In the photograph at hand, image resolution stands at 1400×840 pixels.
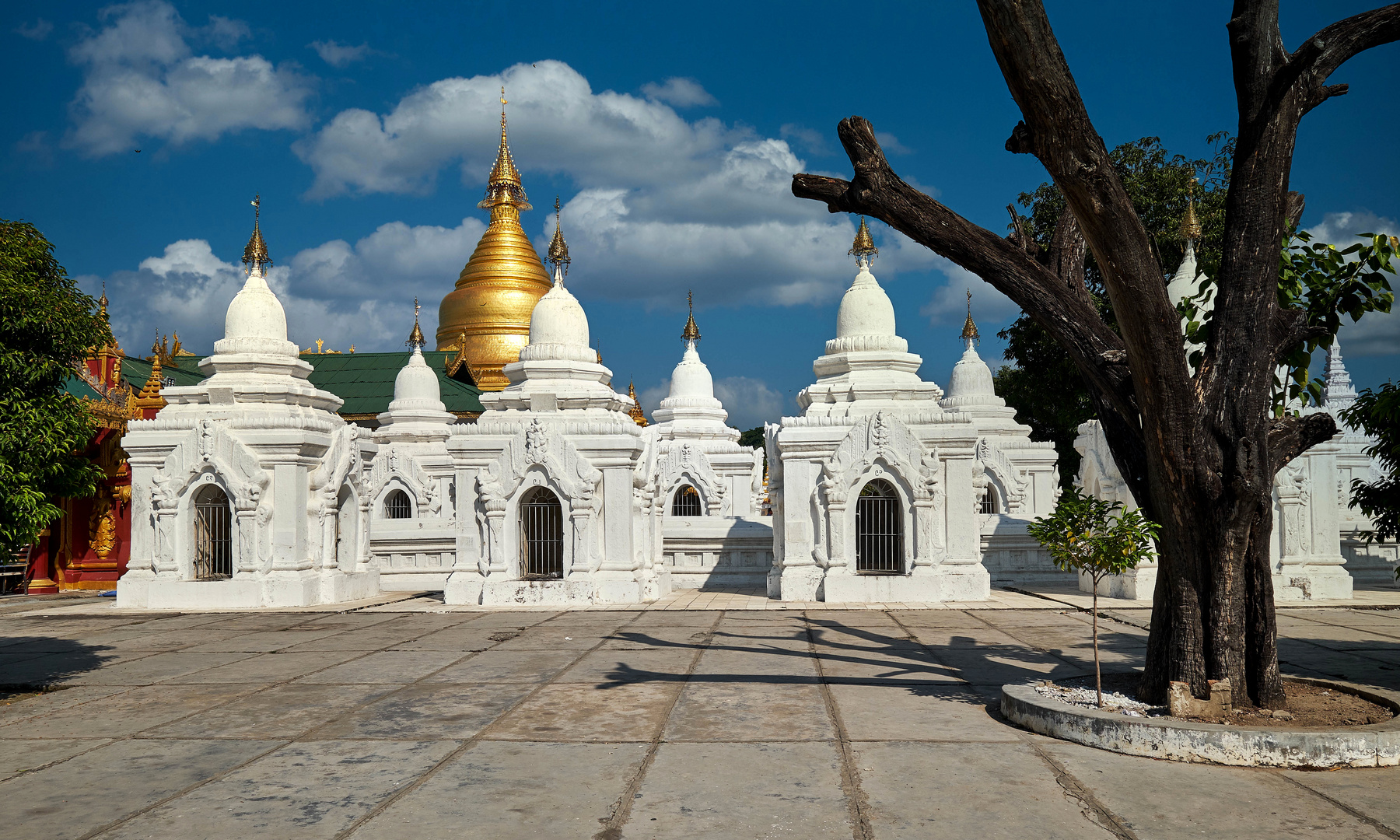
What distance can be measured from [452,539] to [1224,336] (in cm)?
1621

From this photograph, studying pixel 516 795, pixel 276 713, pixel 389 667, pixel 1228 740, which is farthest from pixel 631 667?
pixel 1228 740

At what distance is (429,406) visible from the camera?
29.2 metres

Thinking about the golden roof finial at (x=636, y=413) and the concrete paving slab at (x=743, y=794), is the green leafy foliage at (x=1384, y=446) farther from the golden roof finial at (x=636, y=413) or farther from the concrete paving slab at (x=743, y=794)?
the golden roof finial at (x=636, y=413)

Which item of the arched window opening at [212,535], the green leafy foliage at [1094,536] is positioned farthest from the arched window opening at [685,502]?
the green leafy foliage at [1094,536]

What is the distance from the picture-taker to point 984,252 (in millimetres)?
8094

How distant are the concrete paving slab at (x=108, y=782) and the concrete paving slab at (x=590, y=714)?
1827mm

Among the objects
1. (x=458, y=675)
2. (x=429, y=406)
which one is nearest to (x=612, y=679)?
(x=458, y=675)

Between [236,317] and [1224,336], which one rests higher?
[236,317]

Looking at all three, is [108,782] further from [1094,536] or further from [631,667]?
[1094,536]

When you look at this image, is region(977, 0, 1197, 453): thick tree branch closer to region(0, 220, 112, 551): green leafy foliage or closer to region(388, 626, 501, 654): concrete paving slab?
region(388, 626, 501, 654): concrete paving slab

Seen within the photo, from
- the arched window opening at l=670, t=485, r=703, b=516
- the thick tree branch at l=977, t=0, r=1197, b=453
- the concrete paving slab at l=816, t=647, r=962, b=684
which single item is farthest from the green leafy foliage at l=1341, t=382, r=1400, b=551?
the arched window opening at l=670, t=485, r=703, b=516

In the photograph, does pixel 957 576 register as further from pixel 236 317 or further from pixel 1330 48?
pixel 236 317

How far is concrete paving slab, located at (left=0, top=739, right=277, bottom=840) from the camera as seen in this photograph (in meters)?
5.69

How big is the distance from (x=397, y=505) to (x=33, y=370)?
63.2 ft
